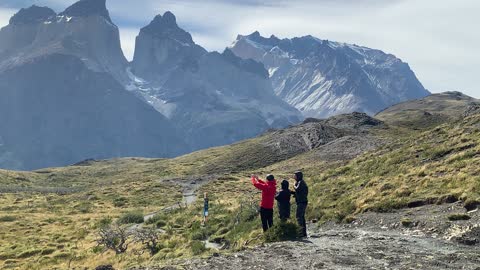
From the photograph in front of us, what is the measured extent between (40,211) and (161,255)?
161 feet

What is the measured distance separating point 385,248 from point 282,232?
4.61m

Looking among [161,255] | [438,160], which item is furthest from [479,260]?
[438,160]

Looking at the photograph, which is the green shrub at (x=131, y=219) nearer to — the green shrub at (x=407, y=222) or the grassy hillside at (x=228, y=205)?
the grassy hillside at (x=228, y=205)

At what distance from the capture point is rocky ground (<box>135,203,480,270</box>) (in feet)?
55.0

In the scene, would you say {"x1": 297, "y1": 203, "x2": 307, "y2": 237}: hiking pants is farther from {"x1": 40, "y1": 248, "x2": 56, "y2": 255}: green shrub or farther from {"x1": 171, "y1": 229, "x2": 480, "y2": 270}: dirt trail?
{"x1": 40, "y1": 248, "x2": 56, "y2": 255}: green shrub

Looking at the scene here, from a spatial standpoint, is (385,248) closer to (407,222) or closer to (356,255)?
(356,255)

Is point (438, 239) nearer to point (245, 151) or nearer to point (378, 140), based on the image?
point (378, 140)

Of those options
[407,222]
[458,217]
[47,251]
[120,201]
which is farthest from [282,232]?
[120,201]

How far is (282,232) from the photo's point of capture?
70.5 feet

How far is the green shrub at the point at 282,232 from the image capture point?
2138cm

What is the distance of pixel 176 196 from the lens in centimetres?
8200

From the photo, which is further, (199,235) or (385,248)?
(199,235)

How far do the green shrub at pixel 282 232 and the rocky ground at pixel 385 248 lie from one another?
70 cm

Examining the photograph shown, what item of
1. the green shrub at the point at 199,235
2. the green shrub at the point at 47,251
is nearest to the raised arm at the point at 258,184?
the green shrub at the point at 199,235
